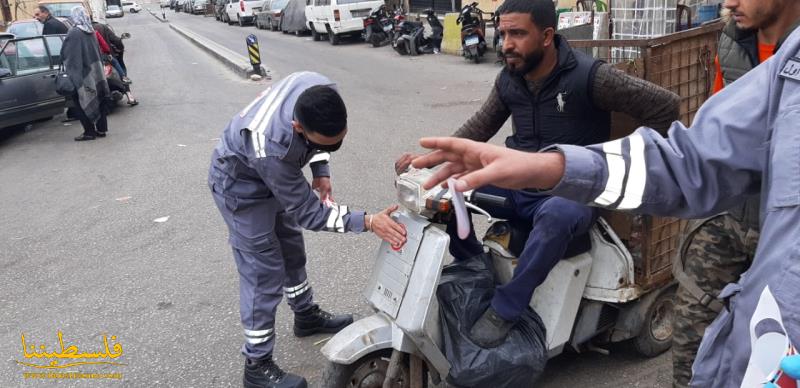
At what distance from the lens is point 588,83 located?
2693mm

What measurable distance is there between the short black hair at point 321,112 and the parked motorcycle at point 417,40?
13400 mm

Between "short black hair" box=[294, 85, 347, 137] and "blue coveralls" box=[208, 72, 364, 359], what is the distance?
0.13m

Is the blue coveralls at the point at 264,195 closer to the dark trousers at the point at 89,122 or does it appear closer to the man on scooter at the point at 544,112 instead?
the man on scooter at the point at 544,112

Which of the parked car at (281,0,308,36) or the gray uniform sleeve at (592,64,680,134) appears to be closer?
the gray uniform sleeve at (592,64,680,134)

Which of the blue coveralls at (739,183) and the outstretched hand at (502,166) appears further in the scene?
the outstretched hand at (502,166)

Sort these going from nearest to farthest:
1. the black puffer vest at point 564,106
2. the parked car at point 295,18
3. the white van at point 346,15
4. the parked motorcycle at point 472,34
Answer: the black puffer vest at point 564,106
the parked motorcycle at point 472,34
the white van at point 346,15
the parked car at point 295,18

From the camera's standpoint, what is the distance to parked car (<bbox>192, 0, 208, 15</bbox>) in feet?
160

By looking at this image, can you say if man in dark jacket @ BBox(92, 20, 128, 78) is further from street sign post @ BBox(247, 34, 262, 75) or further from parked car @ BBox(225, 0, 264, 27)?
parked car @ BBox(225, 0, 264, 27)

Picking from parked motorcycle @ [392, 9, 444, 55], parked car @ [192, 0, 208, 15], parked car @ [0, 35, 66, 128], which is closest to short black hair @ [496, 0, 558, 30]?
parked car @ [0, 35, 66, 128]

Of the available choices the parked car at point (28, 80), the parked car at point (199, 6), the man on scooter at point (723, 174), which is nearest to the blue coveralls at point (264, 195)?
the man on scooter at point (723, 174)

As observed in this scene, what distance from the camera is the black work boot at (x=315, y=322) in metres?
3.45

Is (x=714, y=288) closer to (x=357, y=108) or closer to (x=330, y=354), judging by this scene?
(x=330, y=354)

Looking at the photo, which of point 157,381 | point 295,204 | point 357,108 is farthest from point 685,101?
point 357,108

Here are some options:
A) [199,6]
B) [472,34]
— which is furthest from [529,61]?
[199,6]
